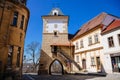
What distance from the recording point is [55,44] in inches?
1070

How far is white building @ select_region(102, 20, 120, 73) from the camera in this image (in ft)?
56.6

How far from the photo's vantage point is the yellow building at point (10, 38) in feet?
41.3

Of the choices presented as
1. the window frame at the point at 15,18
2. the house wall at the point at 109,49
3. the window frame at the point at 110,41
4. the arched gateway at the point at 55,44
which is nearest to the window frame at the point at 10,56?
the window frame at the point at 15,18

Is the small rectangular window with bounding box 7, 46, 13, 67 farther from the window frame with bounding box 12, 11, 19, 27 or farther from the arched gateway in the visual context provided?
the arched gateway

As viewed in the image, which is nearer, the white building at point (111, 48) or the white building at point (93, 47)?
the white building at point (111, 48)

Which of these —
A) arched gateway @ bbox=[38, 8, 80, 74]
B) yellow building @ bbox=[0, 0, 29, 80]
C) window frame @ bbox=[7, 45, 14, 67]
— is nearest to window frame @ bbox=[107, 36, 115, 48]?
arched gateway @ bbox=[38, 8, 80, 74]

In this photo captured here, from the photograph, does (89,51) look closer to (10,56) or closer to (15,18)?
(15,18)

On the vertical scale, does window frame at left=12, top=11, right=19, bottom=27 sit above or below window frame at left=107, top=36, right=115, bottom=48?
above

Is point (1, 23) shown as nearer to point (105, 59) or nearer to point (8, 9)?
point (8, 9)

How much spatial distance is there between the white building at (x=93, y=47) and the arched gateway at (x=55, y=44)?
2385 mm

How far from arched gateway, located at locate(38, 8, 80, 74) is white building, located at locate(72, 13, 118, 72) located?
2.38m

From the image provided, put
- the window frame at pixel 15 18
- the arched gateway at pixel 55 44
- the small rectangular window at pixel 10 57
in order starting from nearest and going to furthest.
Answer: the small rectangular window at pixel 10 57 → the window frame at pixel 15 18 → the arched gateway at pixel 55 44

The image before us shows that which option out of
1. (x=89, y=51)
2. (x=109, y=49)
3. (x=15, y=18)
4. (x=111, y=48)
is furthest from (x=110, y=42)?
(x=15, y=18)

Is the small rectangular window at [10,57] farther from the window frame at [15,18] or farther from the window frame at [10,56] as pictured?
the window frame at [15,18]
